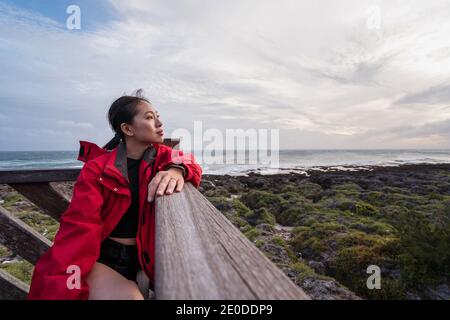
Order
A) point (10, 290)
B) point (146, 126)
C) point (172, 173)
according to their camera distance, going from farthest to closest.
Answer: point (146, 126)
point (10, 290)
point (172, 173)

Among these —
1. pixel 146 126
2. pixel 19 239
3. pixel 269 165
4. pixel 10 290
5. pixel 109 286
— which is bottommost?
pixel 269 165

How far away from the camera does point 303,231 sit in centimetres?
713

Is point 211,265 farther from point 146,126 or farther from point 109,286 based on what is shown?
point 146,126

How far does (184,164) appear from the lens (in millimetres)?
2154

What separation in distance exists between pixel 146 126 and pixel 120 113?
0.30 m

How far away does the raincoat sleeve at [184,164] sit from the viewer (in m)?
2.15

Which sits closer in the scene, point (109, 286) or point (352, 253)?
point (109, 286)

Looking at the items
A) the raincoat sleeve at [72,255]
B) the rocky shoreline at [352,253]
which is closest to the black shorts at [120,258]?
the raincoat sleeve at [72,255]

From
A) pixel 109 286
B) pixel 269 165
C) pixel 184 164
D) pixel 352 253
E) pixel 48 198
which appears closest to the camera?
pixel 109 286

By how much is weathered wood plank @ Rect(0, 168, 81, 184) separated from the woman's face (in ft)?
2.47

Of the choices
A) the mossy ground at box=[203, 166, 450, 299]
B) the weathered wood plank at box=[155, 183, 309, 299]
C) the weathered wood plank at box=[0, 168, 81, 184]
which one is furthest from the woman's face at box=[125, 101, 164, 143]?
the mossy ground at box=[203, 166, 450, 299]

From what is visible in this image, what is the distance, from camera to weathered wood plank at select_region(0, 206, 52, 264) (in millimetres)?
2316

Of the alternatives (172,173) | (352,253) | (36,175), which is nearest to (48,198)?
(36,175)
